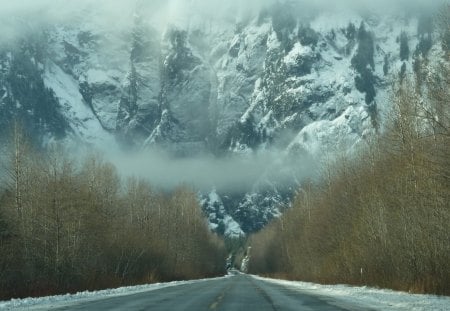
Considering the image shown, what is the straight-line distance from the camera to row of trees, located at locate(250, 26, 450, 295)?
29695 millimetres

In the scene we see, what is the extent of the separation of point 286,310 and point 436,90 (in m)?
11.1

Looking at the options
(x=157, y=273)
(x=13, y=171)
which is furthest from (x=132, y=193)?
(x=13, y=171)

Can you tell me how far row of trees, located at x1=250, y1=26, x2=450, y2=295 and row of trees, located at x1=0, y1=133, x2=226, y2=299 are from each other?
18.6 metres

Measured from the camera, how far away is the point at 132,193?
87.5 metres

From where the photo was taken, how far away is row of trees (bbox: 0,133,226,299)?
125 feet

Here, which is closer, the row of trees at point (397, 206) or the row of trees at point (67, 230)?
the row of trees at point (397, 206)

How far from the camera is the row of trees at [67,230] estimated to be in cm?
3816

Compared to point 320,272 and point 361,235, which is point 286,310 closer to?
point 361,235

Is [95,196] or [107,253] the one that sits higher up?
[95,196]

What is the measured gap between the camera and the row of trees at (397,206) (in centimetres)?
2970

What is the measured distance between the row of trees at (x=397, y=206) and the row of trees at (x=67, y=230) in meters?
18.6

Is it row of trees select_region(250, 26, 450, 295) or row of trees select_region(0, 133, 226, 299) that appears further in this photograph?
row of trees select_region(0, 133, 226, 299)

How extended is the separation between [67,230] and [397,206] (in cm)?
2193

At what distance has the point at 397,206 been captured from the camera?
41.5m
